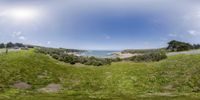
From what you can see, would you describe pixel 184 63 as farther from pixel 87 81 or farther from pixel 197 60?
pixel 87 81

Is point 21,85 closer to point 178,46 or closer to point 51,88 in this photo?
point 51,88

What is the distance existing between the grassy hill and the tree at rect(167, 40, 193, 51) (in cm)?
3304

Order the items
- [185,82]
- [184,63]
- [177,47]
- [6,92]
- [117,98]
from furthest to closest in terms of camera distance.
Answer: [177,47] < [184,63] < [185,82] < [6,92] < [117,98]

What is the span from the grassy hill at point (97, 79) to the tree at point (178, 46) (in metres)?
33.0

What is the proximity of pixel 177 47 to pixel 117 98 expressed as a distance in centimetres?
7576

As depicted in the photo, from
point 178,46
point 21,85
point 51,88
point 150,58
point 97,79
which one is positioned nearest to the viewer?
point 51,88

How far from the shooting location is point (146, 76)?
75438 millimetres

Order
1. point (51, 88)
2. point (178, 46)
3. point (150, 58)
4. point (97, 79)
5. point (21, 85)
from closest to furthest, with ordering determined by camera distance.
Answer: point (51, 88) < point (21, 85) < point (97, 79) < point (150, 58) < point (178, 46)

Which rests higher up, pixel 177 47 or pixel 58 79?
pixel 177 47

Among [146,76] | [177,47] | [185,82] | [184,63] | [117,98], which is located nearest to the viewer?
[117,98]

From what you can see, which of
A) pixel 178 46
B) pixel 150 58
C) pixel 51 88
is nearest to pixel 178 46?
pixel 178 46

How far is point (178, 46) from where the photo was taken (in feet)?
408

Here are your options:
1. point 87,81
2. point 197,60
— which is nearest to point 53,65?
point 87,81

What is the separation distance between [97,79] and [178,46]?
2350 inches
